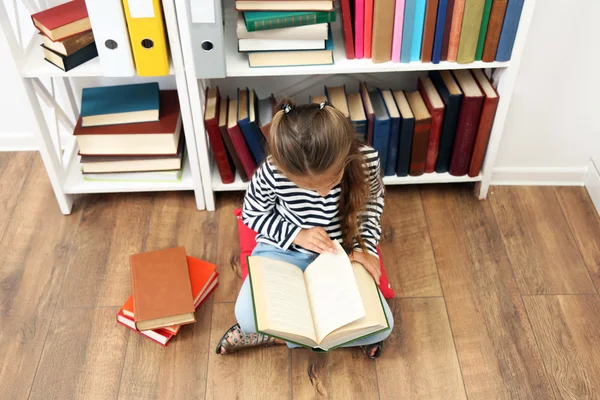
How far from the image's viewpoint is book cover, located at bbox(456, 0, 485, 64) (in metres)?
1.47

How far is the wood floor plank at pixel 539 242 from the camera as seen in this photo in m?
1.70

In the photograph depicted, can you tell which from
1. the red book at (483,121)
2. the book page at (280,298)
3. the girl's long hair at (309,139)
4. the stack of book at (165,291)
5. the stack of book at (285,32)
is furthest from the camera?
the red book at (483,121)

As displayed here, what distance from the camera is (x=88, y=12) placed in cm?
142

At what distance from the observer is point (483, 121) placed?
1.71 meters

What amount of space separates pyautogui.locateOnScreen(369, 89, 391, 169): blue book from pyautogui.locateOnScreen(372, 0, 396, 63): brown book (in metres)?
0.19

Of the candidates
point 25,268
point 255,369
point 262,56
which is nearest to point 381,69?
point 262,56

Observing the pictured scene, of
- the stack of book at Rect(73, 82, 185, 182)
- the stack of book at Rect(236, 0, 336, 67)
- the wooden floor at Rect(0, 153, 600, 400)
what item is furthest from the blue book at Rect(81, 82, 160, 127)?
the stack of book at Rect(236, 0, 336, 67)

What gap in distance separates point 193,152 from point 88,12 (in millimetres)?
485

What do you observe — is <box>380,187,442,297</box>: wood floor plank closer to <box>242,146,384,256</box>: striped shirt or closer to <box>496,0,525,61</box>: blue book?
<box>242,146,384,256</box>: striped shirt

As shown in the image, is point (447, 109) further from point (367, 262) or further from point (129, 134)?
point (129, 134)

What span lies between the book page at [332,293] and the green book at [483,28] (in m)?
0.62

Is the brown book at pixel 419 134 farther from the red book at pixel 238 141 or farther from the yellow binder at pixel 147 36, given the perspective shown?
the yellow binder at pixel 147 36

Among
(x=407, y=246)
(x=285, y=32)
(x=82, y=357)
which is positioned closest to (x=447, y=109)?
(x=407, y=246)

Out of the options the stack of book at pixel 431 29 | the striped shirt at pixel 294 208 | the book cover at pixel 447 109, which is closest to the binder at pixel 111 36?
the striped shirt at pixel 294 208
